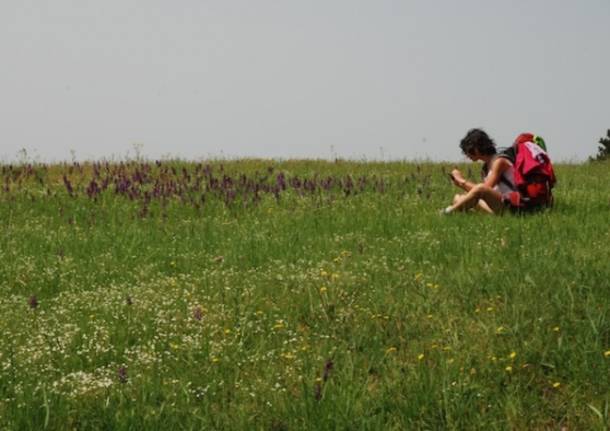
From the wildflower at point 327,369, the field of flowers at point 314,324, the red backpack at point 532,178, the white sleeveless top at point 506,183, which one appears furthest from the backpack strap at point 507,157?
the wildflower at point 327,369

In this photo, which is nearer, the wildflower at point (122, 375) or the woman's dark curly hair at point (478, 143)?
the wildflower at point (122, 375)

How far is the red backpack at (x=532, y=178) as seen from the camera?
11125 mm

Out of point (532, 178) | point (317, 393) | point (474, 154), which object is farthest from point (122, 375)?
point (474, 154)

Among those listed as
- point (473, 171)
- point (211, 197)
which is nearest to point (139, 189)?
point (211, 197)

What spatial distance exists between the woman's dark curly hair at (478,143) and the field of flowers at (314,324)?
4.07 ft

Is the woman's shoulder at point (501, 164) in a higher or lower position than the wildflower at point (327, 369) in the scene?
higher

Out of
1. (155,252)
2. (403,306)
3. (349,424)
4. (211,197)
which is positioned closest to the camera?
(349,424)

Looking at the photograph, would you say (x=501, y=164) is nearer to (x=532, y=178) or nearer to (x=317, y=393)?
(x=532, y=178)

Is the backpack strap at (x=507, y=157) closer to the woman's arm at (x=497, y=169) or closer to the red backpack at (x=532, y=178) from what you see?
the woman's arm at (x=497, y=169)

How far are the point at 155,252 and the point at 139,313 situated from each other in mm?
2855

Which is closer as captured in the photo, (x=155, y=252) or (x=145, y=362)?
(x=145, y=362)

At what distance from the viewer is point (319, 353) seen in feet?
18.2

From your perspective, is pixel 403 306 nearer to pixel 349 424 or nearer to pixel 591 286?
pixel 591 286

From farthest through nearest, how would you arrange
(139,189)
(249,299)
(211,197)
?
(139,189) < (211,197) < (249,299)
